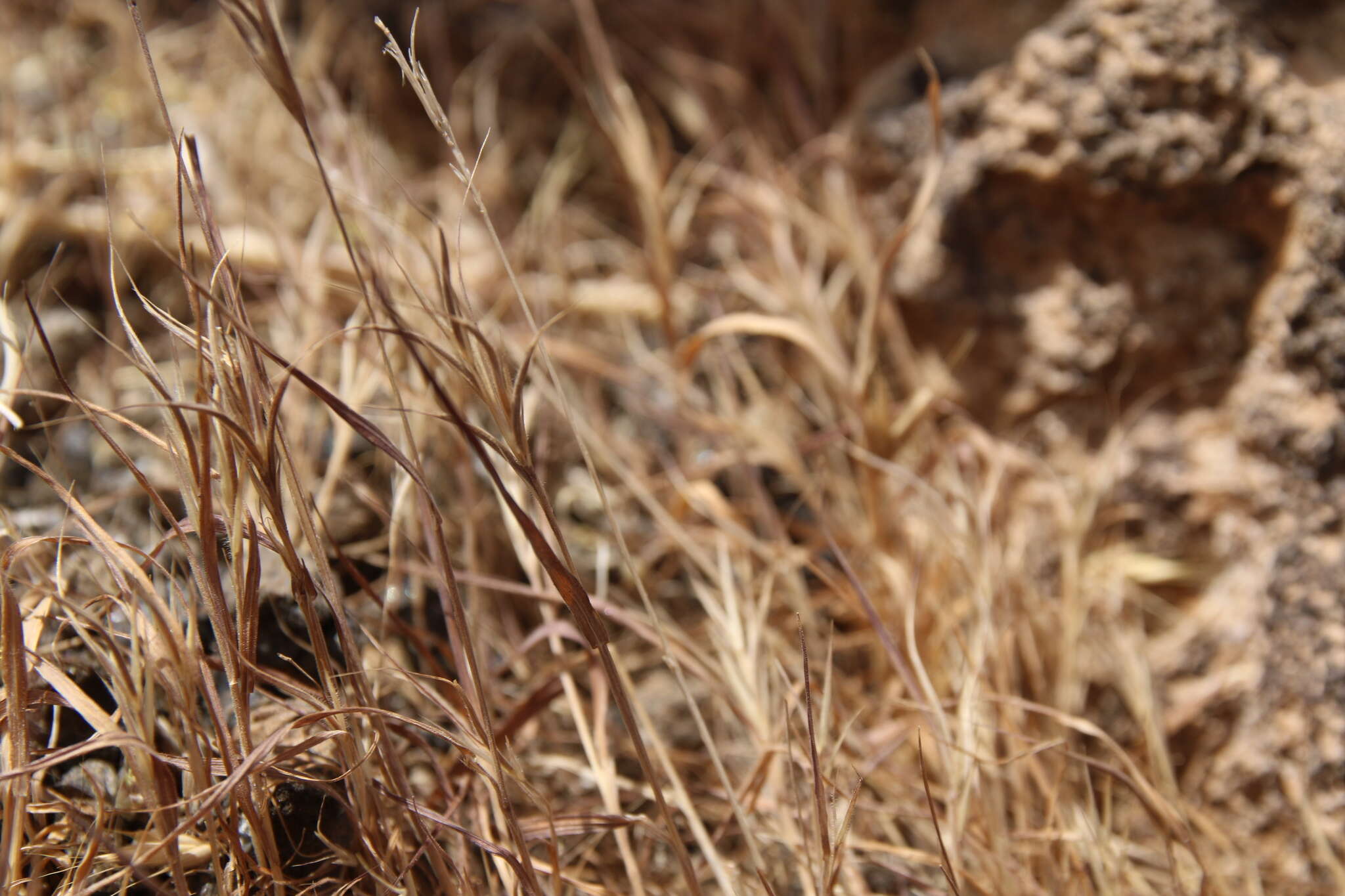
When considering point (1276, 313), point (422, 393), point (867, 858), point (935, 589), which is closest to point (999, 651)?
point (935, 589)

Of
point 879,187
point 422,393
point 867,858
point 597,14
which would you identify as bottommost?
point 867,858

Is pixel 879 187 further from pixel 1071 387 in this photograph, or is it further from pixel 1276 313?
pixel 1276 313

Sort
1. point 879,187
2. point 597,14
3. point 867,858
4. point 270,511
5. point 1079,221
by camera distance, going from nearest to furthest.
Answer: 1. point 270,511
2. point 867,858
3. point 1079,221
4. point 879,187
5. point 597,14

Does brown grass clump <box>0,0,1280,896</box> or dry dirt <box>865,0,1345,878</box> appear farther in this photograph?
dry dirt <box>865,0,1345,878</box>

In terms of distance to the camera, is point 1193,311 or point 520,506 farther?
point 1193,311

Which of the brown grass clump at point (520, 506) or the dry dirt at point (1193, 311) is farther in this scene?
the dry dirt at point (1193, 311)

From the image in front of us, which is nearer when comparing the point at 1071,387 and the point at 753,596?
the point at 753,596

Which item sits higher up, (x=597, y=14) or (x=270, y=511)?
(x=597, y=14)

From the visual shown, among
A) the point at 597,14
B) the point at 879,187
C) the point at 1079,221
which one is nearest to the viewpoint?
the point at 1079,221
